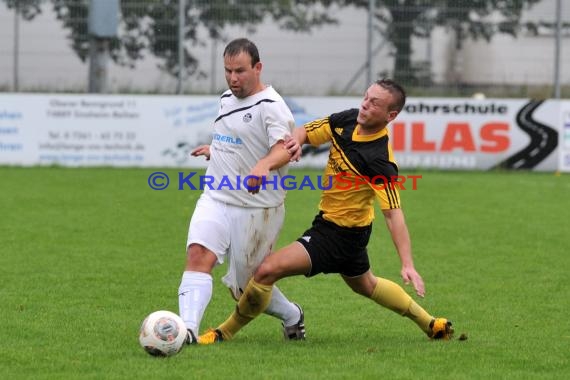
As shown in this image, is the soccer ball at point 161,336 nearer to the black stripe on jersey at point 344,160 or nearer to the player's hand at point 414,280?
the player's hand at point 414,280

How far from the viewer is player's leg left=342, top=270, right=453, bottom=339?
723cm

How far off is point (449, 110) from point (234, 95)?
50.2 ft

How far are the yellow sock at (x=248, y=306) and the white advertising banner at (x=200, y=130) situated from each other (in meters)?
14.0

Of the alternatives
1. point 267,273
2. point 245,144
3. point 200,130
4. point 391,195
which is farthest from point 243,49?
point 200,130

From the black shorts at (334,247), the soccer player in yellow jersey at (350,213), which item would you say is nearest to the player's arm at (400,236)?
the soccer player in yellow jersey at (350,213)

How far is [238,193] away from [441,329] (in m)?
1.56

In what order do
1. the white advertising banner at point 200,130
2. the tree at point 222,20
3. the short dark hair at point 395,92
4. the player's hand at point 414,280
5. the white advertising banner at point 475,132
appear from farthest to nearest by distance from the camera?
1. the tree at point 222,20
2. the white advertising banner at point 475,132
3. the white advertising banner at point 200,130
4. the short dark hair at point 395,92
5. the player's hand at point 414,280

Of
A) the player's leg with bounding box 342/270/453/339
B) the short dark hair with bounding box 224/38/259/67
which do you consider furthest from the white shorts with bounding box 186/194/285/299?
the short dark hair with bounding box 224/38/259/67

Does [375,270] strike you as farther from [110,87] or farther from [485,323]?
[110,87]

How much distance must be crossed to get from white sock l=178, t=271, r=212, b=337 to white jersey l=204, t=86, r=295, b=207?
1.71 feet

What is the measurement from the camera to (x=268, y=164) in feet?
21.7

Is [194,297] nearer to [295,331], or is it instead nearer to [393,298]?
[295,331]

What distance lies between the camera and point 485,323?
8023mm

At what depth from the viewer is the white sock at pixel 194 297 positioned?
6.79 metres
